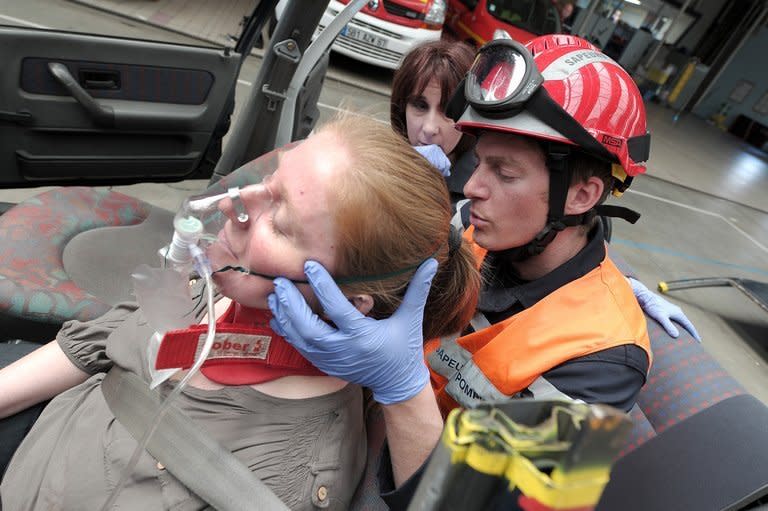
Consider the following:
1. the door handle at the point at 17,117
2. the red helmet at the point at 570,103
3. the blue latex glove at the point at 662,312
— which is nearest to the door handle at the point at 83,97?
the door handle at the point at 17,117

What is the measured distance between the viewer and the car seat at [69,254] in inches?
73.9

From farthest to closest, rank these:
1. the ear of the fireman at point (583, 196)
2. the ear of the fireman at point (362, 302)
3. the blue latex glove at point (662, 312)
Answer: the blue latex glove at point (662, 312) → the ear of the fireman at point (583, 196) → the ear of the fireman at point (362, 302)

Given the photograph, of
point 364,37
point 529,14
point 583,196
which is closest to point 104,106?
point 583,196

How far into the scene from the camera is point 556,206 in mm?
1646

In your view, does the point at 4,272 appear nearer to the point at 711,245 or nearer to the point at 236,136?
the point at 236,136

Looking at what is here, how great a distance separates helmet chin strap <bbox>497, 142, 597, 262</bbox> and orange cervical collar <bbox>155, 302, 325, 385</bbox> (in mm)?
837

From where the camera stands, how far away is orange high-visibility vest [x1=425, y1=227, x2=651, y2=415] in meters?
1.48

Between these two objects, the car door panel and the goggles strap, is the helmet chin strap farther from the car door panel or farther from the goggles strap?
the car door panel

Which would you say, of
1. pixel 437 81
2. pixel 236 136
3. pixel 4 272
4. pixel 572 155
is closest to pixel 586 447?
pixel 572 155

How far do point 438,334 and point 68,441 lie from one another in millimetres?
1052

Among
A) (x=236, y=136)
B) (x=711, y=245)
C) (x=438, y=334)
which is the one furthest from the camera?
(x=711, y=245)

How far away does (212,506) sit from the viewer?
1.20 m

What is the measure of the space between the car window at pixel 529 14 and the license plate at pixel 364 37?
8.10 ft

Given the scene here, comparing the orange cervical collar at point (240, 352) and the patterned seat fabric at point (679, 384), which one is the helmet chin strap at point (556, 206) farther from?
the orange cervical collar at point (240, 352)
